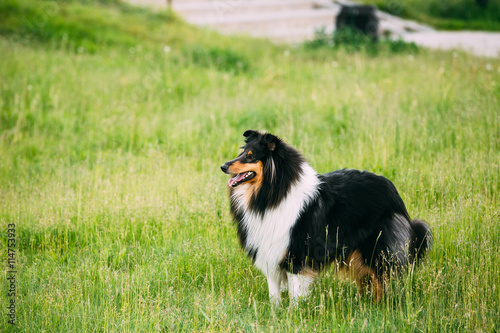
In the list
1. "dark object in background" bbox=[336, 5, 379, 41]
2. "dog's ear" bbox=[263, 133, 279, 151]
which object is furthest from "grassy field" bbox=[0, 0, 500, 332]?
"dark object in background" bbox=[336, 5, 379, 41]

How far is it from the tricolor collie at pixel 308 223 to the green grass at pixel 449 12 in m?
13.8

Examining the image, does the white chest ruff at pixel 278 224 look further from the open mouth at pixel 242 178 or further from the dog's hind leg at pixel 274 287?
the open mouth at pixel 242 178

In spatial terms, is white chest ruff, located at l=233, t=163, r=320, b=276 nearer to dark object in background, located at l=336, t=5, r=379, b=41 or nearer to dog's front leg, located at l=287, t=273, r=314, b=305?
dog's front leg, located at l=287, t=273, r=314, b=305

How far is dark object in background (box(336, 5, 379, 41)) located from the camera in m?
11.7

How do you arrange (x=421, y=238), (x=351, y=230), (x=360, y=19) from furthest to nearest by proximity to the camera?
(x=360, y=19), (x=421, y=238), (x=351, y=230)

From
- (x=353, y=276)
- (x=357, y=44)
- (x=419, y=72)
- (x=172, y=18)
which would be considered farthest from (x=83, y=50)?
(x=353, y=276)

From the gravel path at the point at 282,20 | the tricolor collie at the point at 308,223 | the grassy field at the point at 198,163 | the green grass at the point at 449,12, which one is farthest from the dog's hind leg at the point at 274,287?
the green grass at the point at 449,12

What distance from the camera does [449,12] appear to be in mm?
16828

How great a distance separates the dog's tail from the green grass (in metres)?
13.4

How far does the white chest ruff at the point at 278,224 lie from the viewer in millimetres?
3477

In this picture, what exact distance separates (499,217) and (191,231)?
2836 millimetres

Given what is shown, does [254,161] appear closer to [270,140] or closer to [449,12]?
[270,140]

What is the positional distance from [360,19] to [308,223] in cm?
975

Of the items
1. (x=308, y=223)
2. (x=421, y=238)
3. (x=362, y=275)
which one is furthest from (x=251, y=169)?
(x=421, y=238)
